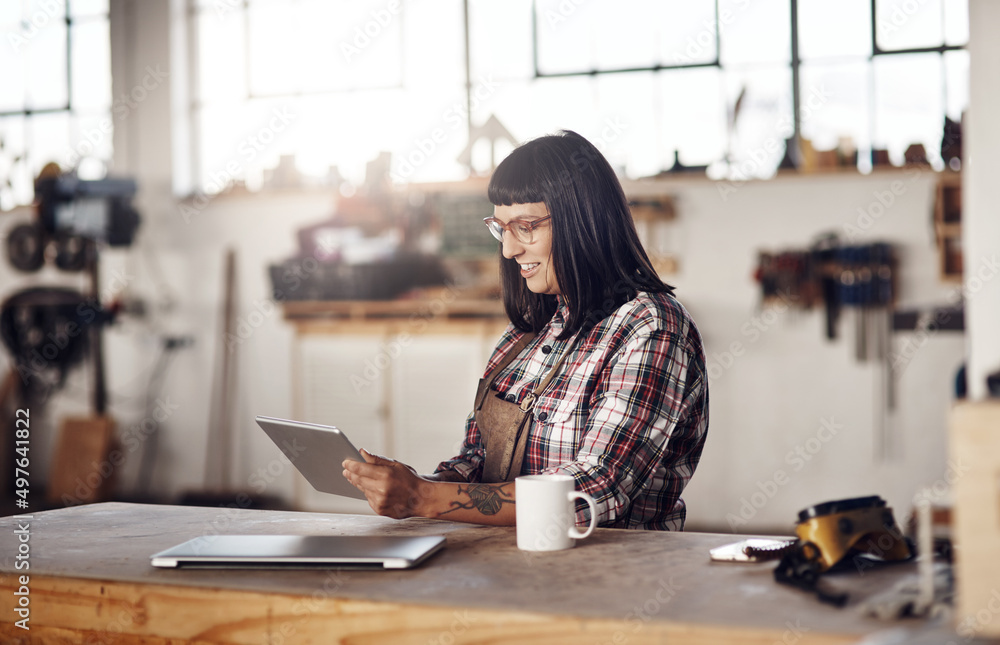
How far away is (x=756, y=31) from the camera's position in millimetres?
5215

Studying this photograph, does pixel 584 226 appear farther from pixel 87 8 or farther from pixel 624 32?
pixel 87 8

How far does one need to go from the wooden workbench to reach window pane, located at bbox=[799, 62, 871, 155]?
3.93m

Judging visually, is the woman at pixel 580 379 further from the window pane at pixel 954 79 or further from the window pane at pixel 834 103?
the window pane at pixel 954 79

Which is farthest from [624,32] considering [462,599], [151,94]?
[462,599]

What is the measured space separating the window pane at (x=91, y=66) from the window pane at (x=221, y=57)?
0.64 m

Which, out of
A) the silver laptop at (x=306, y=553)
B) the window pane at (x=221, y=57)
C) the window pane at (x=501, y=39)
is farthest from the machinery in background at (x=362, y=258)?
the silver laptop at (x=306, y=553)

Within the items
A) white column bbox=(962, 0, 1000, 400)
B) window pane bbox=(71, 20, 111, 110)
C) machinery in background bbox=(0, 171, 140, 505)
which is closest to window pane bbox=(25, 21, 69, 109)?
window pane bbox=(71, 20, 111, 110)

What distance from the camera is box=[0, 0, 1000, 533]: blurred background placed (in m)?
4.96

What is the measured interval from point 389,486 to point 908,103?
422cm

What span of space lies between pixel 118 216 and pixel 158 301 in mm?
705

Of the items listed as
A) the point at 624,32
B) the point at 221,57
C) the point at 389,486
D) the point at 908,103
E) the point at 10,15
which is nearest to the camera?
the point at 389,486

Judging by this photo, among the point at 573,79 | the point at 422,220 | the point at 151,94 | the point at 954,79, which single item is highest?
the point at 151,94

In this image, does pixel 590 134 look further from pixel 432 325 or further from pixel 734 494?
pixel 734 494

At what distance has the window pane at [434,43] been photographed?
5.75 metres
